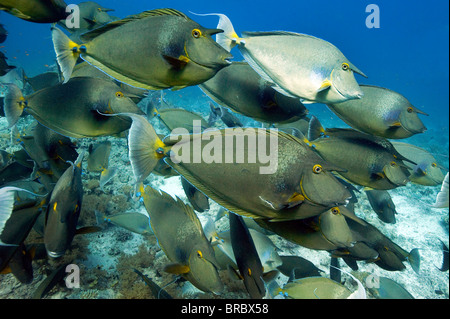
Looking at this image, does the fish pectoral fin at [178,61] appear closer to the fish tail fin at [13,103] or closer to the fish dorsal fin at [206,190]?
the fish dorsal fin at [206,190]

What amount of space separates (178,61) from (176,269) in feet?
4.67

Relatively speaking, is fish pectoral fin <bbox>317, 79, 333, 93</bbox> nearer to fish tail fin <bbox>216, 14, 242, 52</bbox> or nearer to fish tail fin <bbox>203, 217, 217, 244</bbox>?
fish tail fin <bbox>216, 14, 242, 52</bbox>

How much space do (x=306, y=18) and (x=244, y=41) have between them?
119m

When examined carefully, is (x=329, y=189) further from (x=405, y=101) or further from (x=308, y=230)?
(x=405, y=101)

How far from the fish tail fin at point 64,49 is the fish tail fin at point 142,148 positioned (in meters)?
0.65

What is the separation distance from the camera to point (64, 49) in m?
1.55

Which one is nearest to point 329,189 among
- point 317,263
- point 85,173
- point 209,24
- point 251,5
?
point 317,263

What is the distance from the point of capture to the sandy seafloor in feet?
9.73

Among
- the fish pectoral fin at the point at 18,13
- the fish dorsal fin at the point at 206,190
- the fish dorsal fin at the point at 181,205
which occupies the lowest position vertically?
the fish dorsal fin at the point at 181,205

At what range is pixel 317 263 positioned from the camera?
425 cm

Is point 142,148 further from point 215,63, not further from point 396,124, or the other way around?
point 396,124

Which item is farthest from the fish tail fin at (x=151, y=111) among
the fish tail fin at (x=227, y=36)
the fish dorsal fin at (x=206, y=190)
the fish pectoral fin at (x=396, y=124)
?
the fish pectoral fin at (x=396, y=124)

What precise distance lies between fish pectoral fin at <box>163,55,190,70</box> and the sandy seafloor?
2339mm

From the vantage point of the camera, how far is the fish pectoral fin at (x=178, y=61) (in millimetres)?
1457
